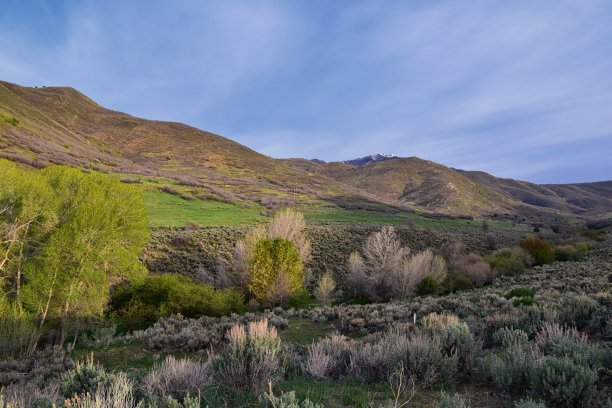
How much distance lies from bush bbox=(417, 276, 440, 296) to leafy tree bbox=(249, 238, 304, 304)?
12.5 metres

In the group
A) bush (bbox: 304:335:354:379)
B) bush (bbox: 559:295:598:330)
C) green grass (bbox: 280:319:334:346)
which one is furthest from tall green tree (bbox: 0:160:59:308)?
bush (bbox: 559:295:598:330)

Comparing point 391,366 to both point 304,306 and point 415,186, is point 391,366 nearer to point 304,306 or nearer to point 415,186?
point 304,306

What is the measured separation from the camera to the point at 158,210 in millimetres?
50469

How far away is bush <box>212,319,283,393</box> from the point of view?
6.12 meters

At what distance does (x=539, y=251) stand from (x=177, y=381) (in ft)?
174

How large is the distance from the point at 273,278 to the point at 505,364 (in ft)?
77.7

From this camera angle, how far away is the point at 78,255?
18.8 m

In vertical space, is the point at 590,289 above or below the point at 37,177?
below

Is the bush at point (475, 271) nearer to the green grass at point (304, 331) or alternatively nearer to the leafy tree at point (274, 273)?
the leafy tree at point (274, 273)

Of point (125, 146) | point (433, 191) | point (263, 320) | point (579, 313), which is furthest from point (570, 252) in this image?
point (125, 146)

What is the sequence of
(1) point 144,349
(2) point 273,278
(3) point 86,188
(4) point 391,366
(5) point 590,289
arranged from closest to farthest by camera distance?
(4) point 391,366, (1) point 144,349, (5) point 590,289, (3) point 86,188, (2) point 273,278

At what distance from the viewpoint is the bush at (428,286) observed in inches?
1328

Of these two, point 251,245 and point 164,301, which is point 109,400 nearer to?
point 164,301

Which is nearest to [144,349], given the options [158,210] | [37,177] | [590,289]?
[37,177]
